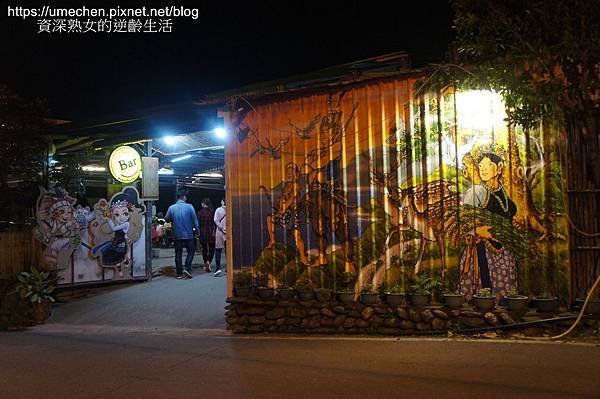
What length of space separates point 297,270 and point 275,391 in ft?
9.45

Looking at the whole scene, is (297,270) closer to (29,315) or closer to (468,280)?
(468,280)

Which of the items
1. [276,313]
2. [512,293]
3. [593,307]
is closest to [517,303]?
[512,293]

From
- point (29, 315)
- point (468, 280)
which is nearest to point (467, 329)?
point (468, 280)

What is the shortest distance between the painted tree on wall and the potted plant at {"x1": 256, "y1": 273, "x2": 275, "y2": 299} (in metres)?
4.14

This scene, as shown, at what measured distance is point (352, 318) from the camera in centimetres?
748

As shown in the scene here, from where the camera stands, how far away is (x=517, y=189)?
7.03 meters

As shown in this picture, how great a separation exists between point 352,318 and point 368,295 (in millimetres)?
411

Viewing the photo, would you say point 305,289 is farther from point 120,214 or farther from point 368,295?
point 120,214

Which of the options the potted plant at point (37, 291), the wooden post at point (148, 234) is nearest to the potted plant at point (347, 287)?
the potted plant at point (37, 291)

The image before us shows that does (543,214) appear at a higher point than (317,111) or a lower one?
lower

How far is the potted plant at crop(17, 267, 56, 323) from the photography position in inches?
371

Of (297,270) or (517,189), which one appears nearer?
(517,189)

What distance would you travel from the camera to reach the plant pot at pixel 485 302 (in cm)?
691

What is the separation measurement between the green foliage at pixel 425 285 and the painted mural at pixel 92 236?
699 centimetres
